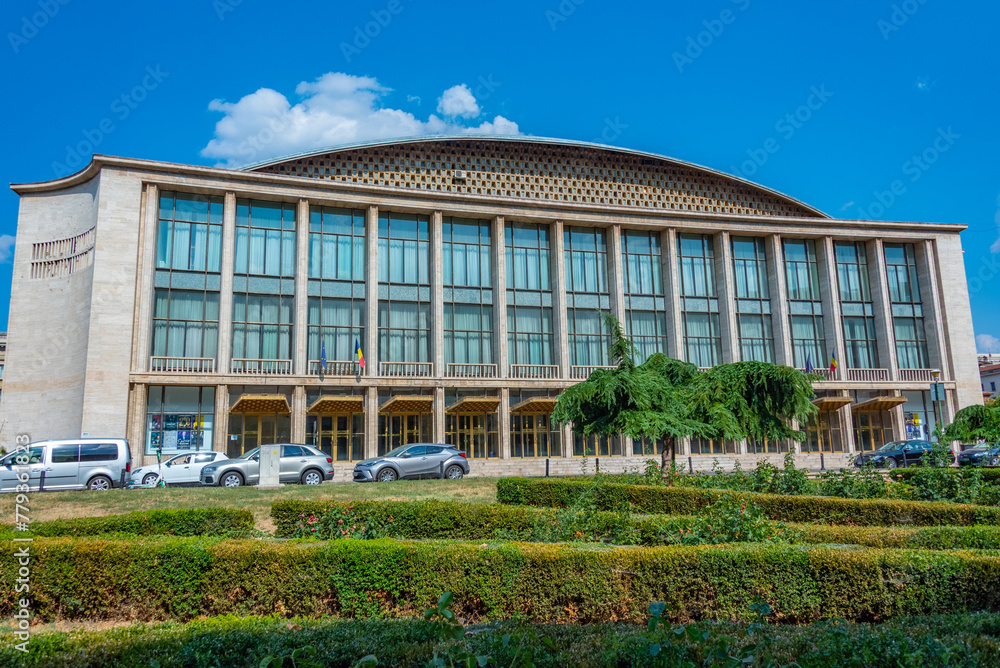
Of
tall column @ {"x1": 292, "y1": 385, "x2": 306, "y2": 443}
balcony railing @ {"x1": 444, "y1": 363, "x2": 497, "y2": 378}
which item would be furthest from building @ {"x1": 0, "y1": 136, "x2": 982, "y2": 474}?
balcony railing @ {"x1": 444, "y1": 363, "x2": 497, "y2": 378}

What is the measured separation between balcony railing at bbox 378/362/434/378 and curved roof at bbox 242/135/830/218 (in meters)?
9.96

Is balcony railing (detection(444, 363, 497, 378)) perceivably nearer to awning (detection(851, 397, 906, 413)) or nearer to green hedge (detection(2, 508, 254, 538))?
awning (detection(851, 397, 906, 413))

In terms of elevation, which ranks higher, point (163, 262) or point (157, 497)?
point (163, 262)

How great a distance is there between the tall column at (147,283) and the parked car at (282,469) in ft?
33.2

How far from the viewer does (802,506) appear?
1236cm

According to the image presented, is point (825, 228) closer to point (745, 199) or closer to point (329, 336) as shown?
point (745, 199)

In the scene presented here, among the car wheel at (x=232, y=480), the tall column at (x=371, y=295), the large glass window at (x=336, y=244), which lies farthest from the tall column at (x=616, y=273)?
the car wheel at (x=232, y=480)

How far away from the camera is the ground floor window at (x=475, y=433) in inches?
1412

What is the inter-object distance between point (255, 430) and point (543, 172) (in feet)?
69.9

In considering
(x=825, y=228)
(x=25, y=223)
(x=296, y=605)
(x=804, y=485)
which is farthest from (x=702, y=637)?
(x=825, y=228)

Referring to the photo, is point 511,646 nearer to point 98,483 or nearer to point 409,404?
point 98,483

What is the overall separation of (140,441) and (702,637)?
31.7m

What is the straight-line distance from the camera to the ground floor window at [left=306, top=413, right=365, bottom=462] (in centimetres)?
3362

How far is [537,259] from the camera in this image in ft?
127
